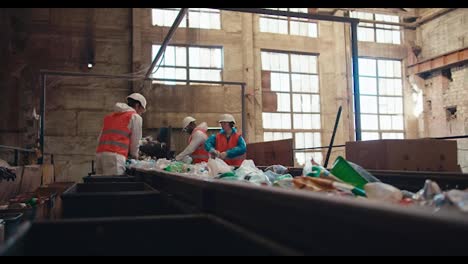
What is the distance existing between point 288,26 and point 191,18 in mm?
3170

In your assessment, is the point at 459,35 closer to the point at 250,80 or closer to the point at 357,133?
the point at 250,80

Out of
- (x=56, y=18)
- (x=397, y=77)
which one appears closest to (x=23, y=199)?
(x=56, y=18)

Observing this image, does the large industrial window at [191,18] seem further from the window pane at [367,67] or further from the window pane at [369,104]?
the window pane at [369,104]

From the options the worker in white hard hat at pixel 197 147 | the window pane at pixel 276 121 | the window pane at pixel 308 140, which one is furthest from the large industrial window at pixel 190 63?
the worker in white hard hat at pixel 197 147

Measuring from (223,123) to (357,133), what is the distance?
2287 mm

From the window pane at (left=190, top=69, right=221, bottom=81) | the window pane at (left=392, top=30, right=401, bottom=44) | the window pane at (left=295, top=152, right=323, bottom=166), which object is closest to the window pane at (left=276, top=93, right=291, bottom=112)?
the window pane at (left=295, top=152, right=323, bottom=166)

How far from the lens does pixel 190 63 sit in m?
12.6

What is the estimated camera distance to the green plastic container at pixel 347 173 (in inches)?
63.9

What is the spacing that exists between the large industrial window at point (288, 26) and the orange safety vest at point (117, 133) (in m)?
9.39

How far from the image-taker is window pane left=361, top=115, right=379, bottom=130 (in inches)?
554

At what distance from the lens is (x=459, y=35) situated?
13.4 m

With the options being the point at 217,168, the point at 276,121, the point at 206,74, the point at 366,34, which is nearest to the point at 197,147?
the point at 217,168

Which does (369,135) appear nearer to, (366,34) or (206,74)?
(366,34)

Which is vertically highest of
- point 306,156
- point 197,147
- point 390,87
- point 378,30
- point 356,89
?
point 378,30
